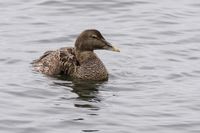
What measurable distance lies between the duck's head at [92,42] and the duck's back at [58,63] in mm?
256

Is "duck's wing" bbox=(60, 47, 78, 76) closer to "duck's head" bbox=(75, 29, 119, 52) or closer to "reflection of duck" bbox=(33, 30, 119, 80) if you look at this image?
"reflection of duck" bbox=(33, 30, 119, 80)

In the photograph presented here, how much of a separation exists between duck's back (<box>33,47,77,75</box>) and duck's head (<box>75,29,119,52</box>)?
0.84ft

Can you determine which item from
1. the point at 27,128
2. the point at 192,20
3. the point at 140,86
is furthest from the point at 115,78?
the point at 192,20

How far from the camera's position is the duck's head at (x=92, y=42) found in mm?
17828

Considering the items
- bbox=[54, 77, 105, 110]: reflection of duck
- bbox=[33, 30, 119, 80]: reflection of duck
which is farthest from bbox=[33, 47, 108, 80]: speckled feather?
bbox=[54, 77, 105, 110]: reflection of duck

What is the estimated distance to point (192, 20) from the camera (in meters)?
23.1

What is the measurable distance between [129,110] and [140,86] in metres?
1.74

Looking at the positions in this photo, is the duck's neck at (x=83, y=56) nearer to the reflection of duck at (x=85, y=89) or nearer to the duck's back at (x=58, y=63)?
the duck's back at (x=58, y=63)

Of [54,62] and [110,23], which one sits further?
[110,23]

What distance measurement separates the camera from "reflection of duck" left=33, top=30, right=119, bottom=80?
58.6 feet

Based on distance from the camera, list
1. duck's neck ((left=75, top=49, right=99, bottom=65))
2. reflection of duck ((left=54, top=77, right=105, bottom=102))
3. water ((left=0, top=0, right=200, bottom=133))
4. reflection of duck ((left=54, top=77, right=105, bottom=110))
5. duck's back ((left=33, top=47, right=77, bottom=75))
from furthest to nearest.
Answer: duck's neck ((left=75, top=49, right=99, bottom=65)), duck's back ((left=33, top=47, right=77, bottom=75)), reflection of duck ((left=54, top=77, right=105, bottom=102)), reflection of duck ((left=54, top=77, right=105, bottom=110)), water ((left=0, top=0, right=200, bottom=133))

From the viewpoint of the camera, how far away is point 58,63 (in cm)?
1802

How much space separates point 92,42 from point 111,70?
2.75 ft

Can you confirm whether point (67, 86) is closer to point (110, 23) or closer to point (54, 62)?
point (54, 62)
